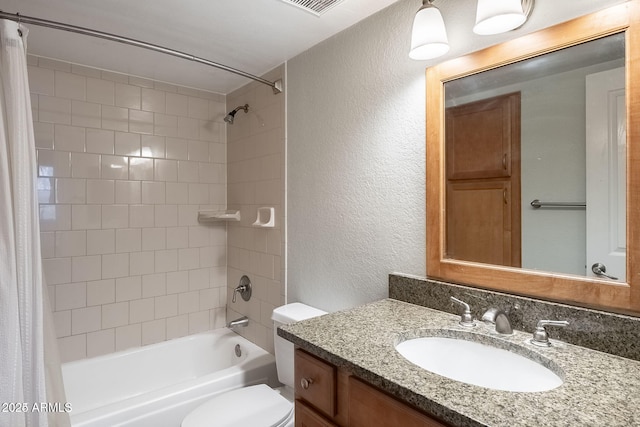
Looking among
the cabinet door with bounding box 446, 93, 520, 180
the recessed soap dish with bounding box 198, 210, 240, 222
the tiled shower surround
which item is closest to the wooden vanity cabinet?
the cabinet door with bounding box 446, 93, 520, 180

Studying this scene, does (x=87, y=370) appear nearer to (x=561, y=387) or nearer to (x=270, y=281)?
(x=270, y=281)

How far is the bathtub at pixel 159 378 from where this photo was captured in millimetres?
1562

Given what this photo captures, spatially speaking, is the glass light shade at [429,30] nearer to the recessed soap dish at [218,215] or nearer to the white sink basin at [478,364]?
the white sink basin at [478,364]

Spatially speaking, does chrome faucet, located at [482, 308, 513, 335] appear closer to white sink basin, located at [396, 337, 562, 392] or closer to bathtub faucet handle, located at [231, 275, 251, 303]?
white sink basin, located at [396, 337, 562, 392]

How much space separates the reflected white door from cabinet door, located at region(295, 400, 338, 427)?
2.78ft

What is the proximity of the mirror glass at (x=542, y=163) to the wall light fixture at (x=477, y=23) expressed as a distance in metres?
0.13

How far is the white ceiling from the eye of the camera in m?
1.48

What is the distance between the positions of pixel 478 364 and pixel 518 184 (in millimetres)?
578

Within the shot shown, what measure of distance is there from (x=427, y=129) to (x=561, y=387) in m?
0.90

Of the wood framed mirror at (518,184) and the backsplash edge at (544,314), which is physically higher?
the wood framed mirror at (518,184)

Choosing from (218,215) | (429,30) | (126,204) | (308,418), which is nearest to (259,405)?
(308,418)

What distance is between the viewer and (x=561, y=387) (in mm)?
727

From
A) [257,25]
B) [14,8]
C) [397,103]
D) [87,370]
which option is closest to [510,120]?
[397,103]

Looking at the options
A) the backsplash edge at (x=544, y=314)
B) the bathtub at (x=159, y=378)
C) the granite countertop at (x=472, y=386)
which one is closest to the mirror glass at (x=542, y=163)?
the backsplash edge at (x=544, y=314)
